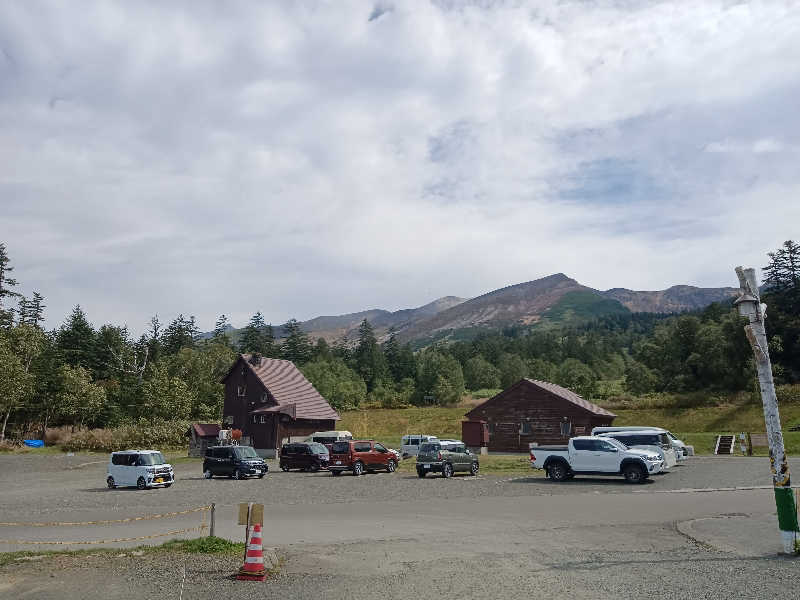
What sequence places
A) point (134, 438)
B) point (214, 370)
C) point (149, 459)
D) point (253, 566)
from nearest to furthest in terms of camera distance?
point (253, 566), point (149, 459), point (134, 438), point (214, 370)

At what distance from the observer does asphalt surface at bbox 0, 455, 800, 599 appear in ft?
32.4

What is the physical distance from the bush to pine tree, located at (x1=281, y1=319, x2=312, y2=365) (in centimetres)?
6870

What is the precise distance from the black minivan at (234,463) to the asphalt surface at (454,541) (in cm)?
456

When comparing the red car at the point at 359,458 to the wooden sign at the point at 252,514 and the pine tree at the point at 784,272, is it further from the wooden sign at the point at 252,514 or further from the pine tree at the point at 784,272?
the pine tree at the point at 784,272

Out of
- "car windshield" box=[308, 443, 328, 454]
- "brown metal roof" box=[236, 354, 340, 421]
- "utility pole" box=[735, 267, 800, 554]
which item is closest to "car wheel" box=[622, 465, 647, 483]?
"utility pole" box=[735, 267, 800, 554]

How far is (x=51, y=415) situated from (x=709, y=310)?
103 m

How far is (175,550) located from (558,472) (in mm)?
20253

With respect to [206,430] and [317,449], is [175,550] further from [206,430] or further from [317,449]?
[206,430]

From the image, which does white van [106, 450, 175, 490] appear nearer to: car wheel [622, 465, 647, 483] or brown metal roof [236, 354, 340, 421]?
car wheel [622, 465, 647, 483]

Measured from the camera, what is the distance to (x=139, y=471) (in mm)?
29719

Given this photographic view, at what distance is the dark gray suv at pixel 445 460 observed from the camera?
3164 centimetres

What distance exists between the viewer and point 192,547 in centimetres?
1281

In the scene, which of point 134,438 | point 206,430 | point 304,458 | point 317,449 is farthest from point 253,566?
point 134,438

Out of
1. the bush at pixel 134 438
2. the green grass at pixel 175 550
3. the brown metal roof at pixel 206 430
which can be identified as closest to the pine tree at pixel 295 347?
the bush at pixel 134 438
